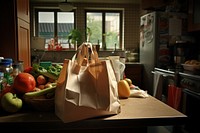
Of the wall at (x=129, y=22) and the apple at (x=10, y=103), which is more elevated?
the wall at (x=129, y=22)

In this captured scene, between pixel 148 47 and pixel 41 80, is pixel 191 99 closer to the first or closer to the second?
pixel 148 47

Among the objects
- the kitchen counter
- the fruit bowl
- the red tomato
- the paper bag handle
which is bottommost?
the kitchen counter

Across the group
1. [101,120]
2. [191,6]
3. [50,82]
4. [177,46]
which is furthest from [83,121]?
[191,6]

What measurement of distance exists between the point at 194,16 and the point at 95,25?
237 centimetres

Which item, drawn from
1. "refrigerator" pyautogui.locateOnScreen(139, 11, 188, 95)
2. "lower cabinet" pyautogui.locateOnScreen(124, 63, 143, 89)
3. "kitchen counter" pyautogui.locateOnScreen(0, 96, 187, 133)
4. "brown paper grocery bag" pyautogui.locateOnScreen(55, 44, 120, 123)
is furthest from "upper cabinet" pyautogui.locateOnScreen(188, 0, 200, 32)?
"brown paper grocery bag" pyautogui.locateOnScreen(55, 44, 120, 123)

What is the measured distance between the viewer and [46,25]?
4.32 m

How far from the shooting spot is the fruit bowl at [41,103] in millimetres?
737

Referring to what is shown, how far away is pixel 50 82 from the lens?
0.92 m

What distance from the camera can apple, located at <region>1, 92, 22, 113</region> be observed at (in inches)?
28.1

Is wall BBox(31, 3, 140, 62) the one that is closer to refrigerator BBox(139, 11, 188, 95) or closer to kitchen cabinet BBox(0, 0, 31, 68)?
refrigerator BBox(139, 11, 188, 95)

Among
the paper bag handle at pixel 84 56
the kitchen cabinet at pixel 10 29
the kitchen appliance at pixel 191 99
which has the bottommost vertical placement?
the kitchen appliance at pixel 191 99

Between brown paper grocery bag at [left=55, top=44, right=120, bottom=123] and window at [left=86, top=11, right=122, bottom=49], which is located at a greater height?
window at [left=86, top=11, right=122, bottom=49]

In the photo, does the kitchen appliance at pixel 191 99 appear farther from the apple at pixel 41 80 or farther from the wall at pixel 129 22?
the wall at pixel 129 22

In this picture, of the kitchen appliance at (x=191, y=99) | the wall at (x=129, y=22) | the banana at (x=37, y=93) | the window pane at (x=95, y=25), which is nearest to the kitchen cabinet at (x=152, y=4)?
the wall at (x=129, y=22)
